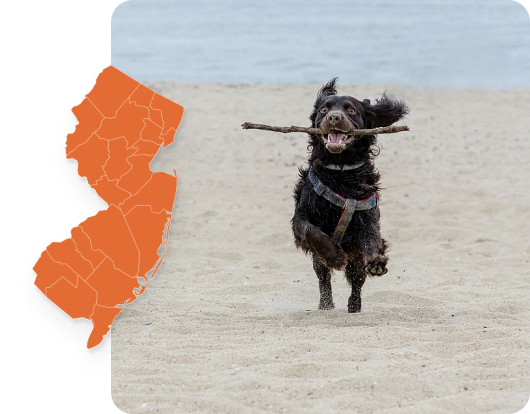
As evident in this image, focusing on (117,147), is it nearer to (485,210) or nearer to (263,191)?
(263,191)

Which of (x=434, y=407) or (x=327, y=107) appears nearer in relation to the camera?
(x=434, y=407)

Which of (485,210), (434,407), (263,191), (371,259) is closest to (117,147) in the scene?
(371,259)

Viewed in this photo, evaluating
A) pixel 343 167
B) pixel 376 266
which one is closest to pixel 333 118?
pixel 343 167

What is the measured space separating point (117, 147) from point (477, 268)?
12.7 ft

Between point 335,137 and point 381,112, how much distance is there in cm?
58

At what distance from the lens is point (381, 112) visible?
464cm

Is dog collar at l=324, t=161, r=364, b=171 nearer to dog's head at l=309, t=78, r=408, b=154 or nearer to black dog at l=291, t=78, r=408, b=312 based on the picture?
black dog at l=291, t=78, r=408, b=312

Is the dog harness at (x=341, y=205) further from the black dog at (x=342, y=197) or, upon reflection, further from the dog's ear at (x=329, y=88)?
the dog's ear at (x=329, y=88)

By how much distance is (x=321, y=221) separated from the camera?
4441 millimetres

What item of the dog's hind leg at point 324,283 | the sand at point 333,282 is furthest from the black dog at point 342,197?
the sand at point 333,282

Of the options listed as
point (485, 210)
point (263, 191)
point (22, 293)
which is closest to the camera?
point (22, 293)
